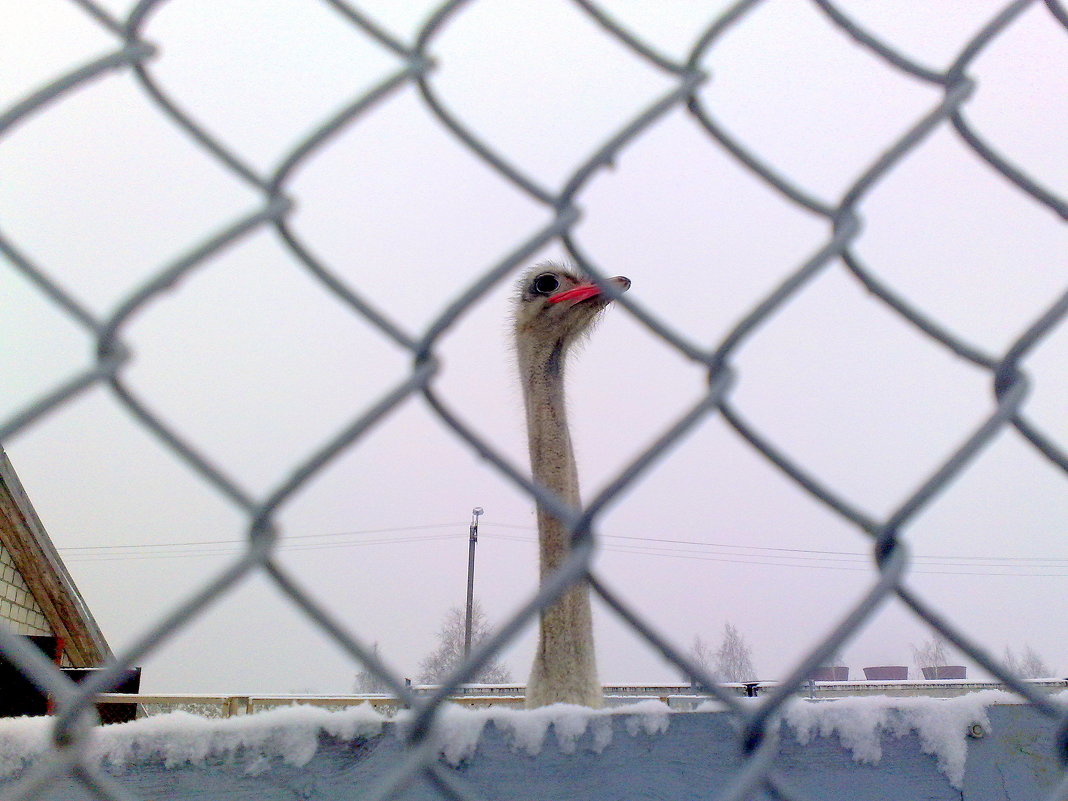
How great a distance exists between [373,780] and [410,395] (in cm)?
123

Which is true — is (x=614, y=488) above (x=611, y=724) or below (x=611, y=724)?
above

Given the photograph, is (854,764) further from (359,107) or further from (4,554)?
(4,554)

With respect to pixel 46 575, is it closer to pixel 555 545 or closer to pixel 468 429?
pixel 555 545

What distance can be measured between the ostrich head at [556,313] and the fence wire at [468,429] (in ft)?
12.9

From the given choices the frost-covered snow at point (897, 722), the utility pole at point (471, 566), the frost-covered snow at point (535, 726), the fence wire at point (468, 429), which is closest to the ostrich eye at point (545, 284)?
the frost-covered snow at point (897, 722)

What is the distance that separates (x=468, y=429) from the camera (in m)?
0.90

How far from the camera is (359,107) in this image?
921mm

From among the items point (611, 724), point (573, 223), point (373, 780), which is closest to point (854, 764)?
point (611, 724)

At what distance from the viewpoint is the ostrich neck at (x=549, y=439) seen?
4.42 meters

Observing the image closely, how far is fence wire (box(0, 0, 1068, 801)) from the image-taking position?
0.78 metres

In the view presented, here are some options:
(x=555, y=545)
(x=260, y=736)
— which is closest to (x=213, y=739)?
(x=260, y=736)

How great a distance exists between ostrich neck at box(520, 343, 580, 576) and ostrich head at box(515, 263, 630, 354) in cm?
7

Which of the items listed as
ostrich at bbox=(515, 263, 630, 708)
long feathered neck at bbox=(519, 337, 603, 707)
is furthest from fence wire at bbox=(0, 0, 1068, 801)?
ostrich at bbox=(515, 263, 630, 708)

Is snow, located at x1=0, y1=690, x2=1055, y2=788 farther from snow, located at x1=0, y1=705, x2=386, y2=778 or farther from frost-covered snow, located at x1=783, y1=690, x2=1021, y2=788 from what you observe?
frost-covered snow, located at x1=783, y1=690, x2=1021, y2=788
